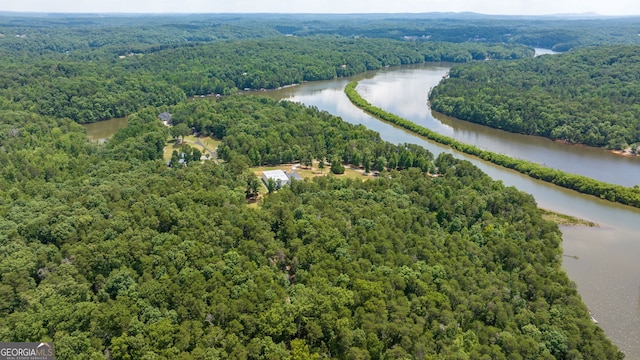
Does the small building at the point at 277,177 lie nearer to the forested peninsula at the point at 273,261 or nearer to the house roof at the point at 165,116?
the forested peninsula at the point at 273,261

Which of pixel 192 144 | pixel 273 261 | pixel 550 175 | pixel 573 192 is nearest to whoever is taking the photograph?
pixel 273 261

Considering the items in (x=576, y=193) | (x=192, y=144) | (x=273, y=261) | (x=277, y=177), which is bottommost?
(x=576, y=193)

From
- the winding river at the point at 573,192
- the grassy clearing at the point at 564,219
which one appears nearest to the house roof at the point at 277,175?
the winding river at the point at 573,192

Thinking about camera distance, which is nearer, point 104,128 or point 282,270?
point 282,270

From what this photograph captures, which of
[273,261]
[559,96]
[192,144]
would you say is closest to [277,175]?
[273,261]

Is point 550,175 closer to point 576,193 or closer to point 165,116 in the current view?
point 576,193

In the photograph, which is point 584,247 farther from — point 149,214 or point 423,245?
point 149,214
